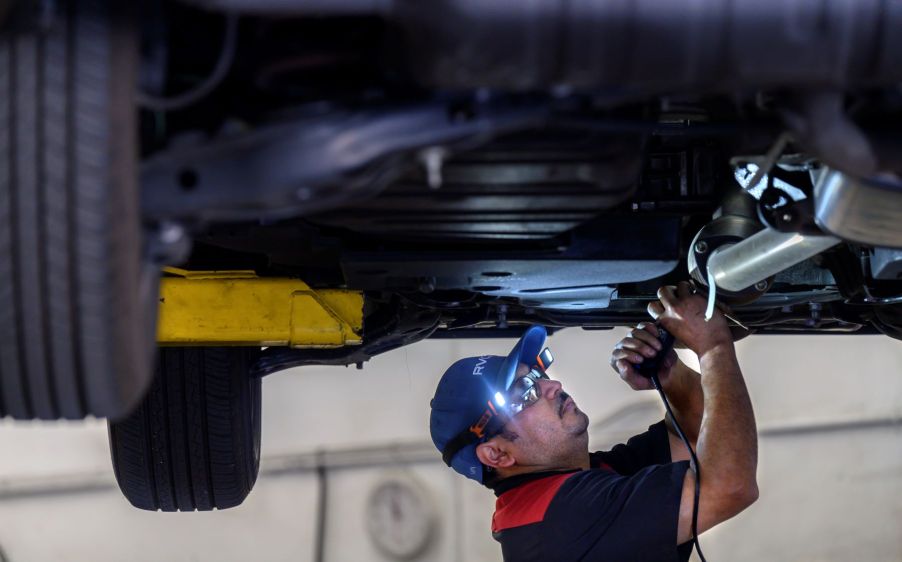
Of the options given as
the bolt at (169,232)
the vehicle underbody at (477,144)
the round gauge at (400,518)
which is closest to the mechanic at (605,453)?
the vehicle underbody at (477,144)

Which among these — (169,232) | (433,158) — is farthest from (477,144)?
(169,232)

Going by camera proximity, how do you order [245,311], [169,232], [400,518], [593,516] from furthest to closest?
[400,518] → [593,516] → [245,311] → [169,232]

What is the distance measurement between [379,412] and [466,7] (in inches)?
176

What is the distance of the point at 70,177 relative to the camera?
93 cm

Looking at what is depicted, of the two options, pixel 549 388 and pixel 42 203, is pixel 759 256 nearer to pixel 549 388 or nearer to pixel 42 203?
pixel 549 388

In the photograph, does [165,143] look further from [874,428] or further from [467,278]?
[874,428]

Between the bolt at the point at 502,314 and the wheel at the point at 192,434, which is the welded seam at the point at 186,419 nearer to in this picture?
the wheel at the point at 192,434

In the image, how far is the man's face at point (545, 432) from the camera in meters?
2.31

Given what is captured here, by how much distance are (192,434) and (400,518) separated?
3273 millimetres

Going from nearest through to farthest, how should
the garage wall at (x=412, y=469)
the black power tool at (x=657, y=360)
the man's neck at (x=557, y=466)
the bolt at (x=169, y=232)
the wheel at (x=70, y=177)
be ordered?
1. the wheel at (x=70, y=177)
2. the bolt at (x=169, y=232)
3. the black power tool at (x=657, y=360)
4. the man's neck at (x=557, y=466)
5. the garage wall at (x=412, y=469)

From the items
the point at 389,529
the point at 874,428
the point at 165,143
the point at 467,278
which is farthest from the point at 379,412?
the point at 165,143

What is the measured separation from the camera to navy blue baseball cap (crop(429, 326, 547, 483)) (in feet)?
7.73

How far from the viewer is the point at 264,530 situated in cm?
509

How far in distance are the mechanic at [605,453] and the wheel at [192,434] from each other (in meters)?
0.52
